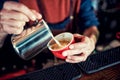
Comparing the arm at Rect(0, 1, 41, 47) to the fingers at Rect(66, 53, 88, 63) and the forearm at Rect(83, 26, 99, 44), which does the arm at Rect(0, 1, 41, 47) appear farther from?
the forearm at Rect(83, 26, 99, 44)

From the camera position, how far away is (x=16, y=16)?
→ 1116mm

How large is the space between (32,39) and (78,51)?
28cm

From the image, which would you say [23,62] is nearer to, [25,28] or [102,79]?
[25,28]

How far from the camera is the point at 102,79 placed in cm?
110

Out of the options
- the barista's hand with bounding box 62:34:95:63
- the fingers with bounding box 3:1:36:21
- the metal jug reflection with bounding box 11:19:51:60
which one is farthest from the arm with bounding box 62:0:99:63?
the fingers with bounding box 3:1:36:21

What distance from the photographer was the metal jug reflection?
1079 mm

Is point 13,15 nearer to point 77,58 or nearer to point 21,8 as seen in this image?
point 21,8

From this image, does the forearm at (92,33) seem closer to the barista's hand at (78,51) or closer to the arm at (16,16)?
the barista's hand at (78,51)

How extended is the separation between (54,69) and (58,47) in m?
0.14

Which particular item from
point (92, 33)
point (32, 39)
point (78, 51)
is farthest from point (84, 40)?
point (92, 33)

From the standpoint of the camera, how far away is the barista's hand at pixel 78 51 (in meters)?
1.15

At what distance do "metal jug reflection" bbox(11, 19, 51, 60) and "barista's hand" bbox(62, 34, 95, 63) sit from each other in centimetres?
13

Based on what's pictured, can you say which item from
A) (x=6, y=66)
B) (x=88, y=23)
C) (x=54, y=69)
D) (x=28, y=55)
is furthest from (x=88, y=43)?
(x=6, y=66)

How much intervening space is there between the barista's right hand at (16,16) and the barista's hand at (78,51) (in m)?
0.23
